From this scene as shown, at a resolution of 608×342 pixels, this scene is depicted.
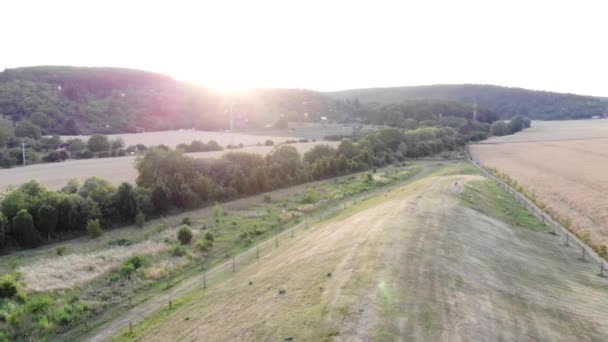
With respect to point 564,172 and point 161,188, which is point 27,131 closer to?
point 161,188

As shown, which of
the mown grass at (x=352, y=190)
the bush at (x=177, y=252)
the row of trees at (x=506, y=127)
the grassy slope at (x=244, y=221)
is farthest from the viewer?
the row of trees at (x=506, y=127)

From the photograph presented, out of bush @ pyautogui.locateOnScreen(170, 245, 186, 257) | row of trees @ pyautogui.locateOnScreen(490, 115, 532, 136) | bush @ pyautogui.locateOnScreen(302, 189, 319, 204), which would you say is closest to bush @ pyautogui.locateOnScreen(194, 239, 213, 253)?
bush @ pyautogui.locateOnScreen(170, 245, 186, 257)

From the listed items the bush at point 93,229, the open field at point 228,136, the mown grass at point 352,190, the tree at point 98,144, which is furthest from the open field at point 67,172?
the mown grass at point 352,190

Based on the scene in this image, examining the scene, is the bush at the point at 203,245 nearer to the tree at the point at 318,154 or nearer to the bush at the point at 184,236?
the bush at the point at 184,236

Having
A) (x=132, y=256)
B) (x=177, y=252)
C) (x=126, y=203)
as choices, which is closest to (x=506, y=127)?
(x=126, y=203)

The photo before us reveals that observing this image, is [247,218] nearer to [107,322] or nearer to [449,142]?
[107,322]

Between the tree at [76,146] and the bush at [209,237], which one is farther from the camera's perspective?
the tree at [76,146]

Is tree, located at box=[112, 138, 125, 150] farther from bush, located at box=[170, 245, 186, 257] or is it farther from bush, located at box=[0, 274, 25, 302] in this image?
bush, located at box=[0, 274, 25, 302]

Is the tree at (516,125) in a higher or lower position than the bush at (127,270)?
higher

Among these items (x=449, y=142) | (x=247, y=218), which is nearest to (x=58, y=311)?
(x=247, y=218)
